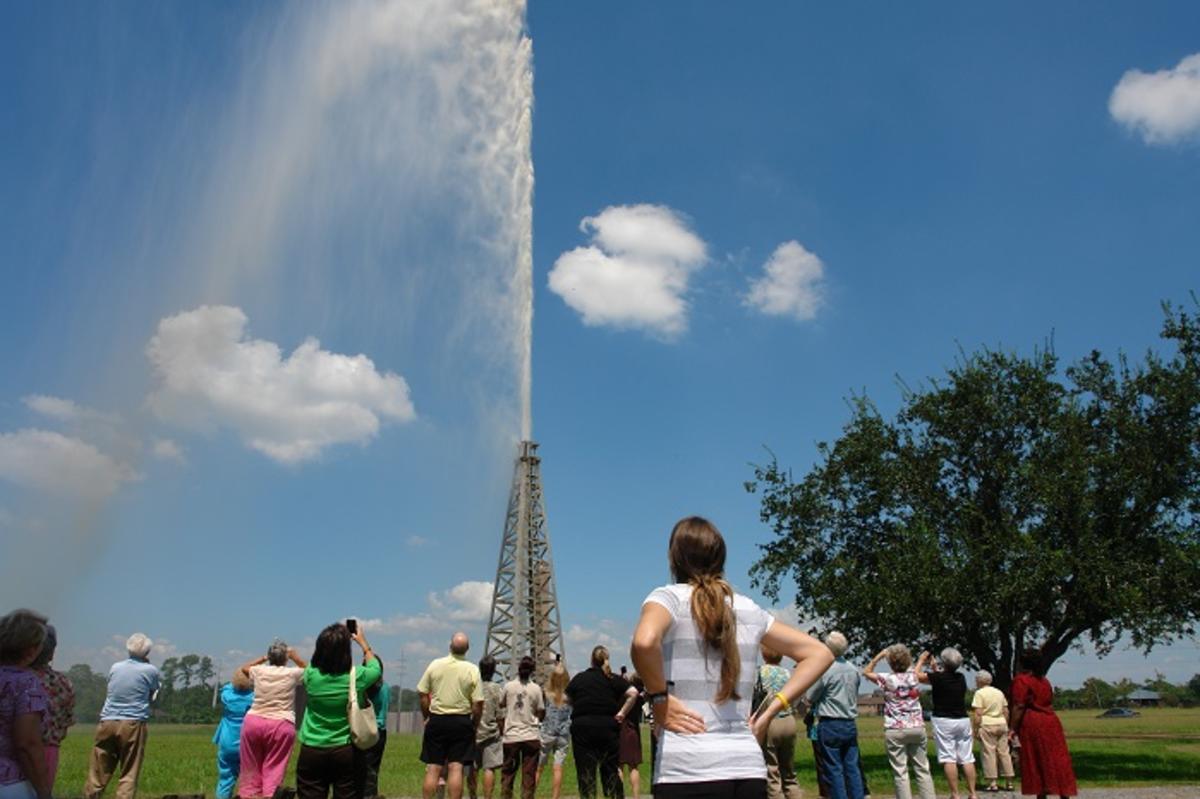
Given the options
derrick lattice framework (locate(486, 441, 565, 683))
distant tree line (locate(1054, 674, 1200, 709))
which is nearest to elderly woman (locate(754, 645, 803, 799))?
derrick lattice framework (locate(486, 441, 565, 683))

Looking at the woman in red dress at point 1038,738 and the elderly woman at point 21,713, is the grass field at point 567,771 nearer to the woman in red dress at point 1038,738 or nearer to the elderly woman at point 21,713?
the woman in red dress at point 1038,738

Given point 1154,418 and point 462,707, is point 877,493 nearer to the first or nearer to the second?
point 1154,418

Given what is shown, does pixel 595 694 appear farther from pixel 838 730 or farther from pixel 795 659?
pixel 795 659

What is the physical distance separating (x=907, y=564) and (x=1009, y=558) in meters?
2.38

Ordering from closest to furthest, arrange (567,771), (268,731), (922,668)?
(268,731), (922,668), (567,771)

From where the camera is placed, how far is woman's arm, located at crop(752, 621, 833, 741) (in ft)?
12.6

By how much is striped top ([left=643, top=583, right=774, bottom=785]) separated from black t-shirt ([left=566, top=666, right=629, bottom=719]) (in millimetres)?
8580

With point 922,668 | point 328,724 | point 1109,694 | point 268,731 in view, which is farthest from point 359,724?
point 1109,694

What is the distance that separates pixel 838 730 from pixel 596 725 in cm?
297

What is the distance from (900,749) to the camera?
40.2ft

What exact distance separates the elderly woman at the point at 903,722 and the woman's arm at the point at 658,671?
29.3 ft

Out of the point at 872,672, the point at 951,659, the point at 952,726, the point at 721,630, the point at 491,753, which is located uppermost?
the point at 951,659

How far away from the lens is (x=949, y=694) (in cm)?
1300

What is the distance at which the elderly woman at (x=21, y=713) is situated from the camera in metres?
5.09
